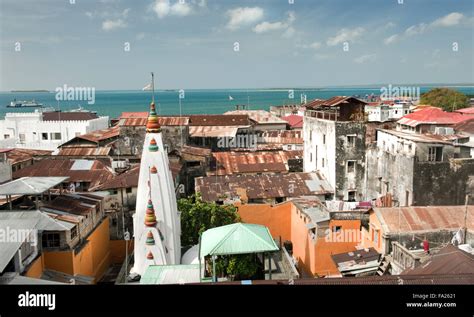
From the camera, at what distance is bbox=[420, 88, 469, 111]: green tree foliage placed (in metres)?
34.5

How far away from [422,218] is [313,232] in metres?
2.73

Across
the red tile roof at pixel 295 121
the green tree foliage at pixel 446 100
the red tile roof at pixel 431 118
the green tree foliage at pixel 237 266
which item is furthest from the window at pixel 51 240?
the green tree foliage at pixel 446 100

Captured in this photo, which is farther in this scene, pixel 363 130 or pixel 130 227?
pixel 363 130

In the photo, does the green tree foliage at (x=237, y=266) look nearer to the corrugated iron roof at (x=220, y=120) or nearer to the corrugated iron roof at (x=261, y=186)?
the corrugated iron roof at (x=261, y=186)

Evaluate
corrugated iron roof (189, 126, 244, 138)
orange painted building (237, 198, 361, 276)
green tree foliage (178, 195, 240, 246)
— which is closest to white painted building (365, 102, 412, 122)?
corrugated iron roof (189, 126, 244, 138)

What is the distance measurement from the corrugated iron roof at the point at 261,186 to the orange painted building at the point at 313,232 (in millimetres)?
1219

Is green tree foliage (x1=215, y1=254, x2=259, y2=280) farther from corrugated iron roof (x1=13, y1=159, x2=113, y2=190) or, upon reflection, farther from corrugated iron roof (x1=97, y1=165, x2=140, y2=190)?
corrugated iron roof (x1=13, y1=159, x2=113, y2=190)

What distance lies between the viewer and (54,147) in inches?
965

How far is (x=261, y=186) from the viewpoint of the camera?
1530 cm

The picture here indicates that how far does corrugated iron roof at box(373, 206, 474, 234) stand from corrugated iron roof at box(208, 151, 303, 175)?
28.9 ft
